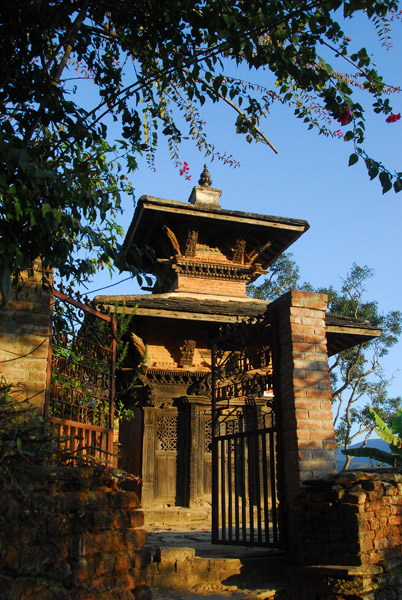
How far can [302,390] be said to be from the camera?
6.16 m

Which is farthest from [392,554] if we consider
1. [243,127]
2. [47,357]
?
[243,127]

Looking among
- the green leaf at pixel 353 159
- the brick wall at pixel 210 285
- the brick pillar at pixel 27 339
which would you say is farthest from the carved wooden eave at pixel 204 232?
the green leaf at pixel 353 159

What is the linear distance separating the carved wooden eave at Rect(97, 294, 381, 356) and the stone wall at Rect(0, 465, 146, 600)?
21.5ft

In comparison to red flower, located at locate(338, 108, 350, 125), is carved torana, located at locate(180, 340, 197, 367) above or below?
below

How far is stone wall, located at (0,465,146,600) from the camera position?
3.03 metres

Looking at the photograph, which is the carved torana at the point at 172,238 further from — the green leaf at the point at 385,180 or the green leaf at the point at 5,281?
the green leaf at the point at 5,281

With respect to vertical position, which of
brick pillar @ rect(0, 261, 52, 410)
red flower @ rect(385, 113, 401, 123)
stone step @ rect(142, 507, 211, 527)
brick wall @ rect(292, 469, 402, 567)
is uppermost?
red flower @ rect(385, 113, 401, 123)

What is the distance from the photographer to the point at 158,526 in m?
10.3

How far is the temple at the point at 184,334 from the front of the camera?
11367mm

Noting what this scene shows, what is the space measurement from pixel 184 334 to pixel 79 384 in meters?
5.57

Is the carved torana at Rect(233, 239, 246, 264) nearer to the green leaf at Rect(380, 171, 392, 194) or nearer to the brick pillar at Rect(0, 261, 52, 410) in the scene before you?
the brick pillar at Rect(0, 261, 52, 410)

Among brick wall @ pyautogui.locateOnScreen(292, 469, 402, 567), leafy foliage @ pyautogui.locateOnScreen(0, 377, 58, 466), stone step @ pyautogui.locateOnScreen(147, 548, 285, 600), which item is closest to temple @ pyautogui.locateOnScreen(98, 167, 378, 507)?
brick wall @ pyautogui.locateOnScreen(292, 469, 402, 567)

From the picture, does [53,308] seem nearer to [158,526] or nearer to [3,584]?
[3,584]

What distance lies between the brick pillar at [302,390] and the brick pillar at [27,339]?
2.70m
